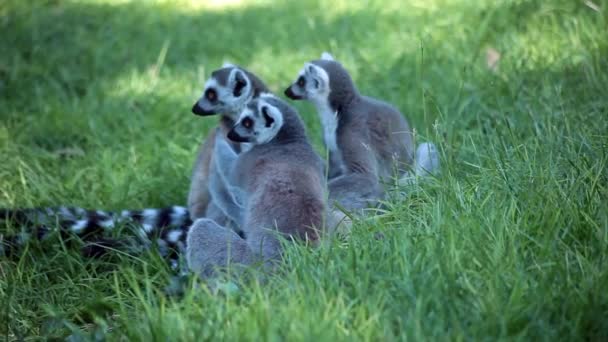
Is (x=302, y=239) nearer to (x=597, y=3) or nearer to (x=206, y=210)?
(x=206, y=210)

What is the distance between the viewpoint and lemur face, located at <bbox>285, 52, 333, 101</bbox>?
470 cm

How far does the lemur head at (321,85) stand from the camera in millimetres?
4703

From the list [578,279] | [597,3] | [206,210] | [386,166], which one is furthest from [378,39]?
[578,279]

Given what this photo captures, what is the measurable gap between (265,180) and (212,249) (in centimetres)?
50

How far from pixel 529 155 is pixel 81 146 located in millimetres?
3266

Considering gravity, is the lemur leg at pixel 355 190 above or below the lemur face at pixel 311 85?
below

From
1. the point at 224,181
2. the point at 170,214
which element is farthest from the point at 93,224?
the point at 224,181

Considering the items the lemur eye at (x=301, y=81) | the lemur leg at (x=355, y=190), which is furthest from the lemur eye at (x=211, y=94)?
the lemur leg at (x=355, y=190)

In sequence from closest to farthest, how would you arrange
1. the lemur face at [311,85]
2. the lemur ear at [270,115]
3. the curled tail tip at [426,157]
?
the lemur ear at [270,115] < the curled tail tip at [426,157] < the lemur face at [311,85]

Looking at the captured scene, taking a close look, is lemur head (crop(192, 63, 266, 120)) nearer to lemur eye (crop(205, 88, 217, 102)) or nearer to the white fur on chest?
lemur eye (crop(205, 88, 217, 102))

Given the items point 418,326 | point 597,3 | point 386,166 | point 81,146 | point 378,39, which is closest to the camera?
point 418,326

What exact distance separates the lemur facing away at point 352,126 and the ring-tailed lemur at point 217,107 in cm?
30

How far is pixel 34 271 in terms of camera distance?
3574 millimetres

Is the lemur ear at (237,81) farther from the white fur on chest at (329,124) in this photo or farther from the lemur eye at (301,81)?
the white fur on chest at (329,124)
